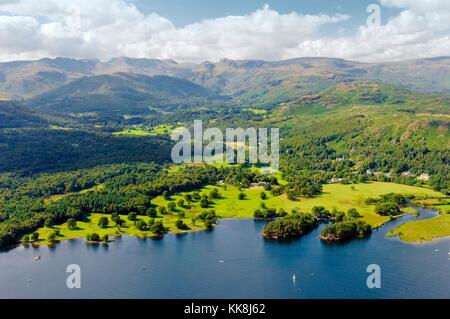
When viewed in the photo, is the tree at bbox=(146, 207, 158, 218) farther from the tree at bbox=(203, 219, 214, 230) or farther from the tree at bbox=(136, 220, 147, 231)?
the tree at bbox=(203, 219, 214, 230)

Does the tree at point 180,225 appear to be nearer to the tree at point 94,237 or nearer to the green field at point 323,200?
the green field at point 323,200

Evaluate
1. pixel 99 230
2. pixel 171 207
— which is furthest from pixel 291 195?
pixel 99 230

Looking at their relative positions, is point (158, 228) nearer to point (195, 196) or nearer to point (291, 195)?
point (195, 196)

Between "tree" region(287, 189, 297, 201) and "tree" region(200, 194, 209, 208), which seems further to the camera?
"tree" region(287, 189, 297, 201)

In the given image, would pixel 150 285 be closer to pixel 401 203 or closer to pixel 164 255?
pixel 164 255

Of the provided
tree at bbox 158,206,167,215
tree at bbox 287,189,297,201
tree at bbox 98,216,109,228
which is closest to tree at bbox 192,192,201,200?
tree at bbox 158,206,167,215
